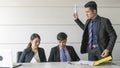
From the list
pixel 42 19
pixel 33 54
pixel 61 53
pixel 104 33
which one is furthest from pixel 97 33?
pixel 42 19

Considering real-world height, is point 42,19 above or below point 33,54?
above

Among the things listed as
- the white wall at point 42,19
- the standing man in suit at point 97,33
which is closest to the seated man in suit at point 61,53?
the standing man in suit at point 97,33

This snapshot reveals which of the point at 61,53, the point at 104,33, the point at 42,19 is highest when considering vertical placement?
the point at 42,19

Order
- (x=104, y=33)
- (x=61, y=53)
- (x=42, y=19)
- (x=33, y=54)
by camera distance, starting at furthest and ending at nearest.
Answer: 1. (x=42, y=19)
2. (x=61, y=53)
3. (x=33, y=54)
4. (x=104, y=33)

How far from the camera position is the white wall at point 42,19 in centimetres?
501

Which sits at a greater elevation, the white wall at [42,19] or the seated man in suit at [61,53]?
the white wall at [42,19]

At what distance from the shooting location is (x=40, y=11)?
5.04 metres

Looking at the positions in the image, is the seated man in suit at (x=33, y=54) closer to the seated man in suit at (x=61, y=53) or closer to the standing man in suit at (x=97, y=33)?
the seated man in suit at (x=61, y=53)

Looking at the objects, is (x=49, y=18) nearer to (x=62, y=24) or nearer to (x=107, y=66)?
(x=62, y=24)

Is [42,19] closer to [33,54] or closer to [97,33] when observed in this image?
[33,54]

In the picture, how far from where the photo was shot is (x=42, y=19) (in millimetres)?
5047

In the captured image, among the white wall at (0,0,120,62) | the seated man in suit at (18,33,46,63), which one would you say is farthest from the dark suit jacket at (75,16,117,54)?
the white wall at (0,0,120,62)

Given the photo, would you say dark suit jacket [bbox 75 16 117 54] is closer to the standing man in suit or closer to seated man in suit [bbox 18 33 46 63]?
the standing man in suit

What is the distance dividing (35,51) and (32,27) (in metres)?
0.95
